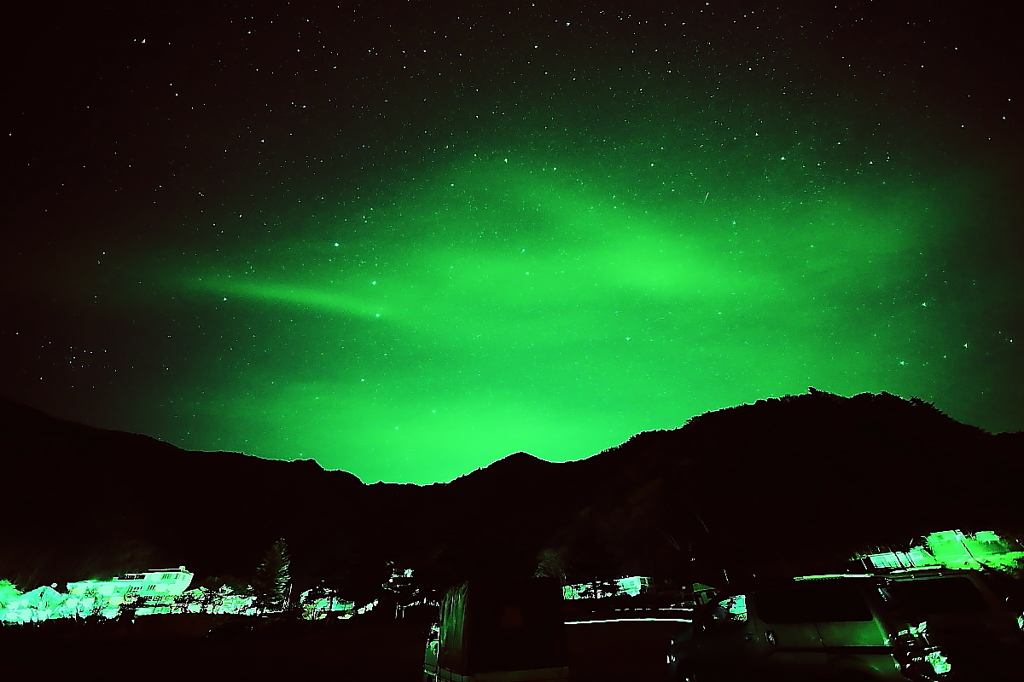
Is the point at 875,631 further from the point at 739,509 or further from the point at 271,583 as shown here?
the point at 271,583

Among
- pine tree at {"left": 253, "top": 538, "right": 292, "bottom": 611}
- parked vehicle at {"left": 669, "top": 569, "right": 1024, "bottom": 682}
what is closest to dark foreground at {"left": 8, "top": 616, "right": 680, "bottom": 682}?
parked vehicle at {"left": 669, "top": 569, "right": 1024, "bottom": 682}

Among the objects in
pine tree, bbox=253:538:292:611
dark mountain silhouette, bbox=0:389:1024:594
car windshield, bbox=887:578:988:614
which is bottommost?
pine tree, bbox=253:538:292:611

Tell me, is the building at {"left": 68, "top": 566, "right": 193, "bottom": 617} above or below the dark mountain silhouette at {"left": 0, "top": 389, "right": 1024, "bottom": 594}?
below

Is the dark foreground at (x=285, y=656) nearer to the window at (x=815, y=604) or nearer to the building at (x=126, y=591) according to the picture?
the window at (x=815, y=604)

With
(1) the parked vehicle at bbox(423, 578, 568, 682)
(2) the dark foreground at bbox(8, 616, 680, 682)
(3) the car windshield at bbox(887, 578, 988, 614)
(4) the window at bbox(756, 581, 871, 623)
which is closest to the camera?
(4) the window at bbox(756, 581, 871, 623)

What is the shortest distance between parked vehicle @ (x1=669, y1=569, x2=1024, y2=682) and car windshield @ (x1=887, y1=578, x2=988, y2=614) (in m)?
0.01

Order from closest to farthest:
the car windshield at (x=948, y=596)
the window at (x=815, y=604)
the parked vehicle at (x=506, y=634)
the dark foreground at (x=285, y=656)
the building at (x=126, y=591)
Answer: the window at (x=815, y=604) → the car windshield at (x=948, y=596) → the parked vehicle at (x=506, y=634) → the dark foreground at (x=285, y=656) → the building at (x=126, y=591)

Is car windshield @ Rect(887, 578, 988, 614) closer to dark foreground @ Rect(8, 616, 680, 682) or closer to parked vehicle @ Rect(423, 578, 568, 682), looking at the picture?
dark foreground @ Rect(8, 616, 680, 682)

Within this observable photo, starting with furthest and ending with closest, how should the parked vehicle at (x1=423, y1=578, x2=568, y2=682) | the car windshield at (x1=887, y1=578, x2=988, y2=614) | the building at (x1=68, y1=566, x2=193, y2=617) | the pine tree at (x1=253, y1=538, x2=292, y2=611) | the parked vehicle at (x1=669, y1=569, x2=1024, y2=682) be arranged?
the pine tree at (x1=253, y1=538, x2=292, y2=611) < the building at (x1=68, y1=566, x2=193, y2=617) < the parked vehicle at (x1=423, y1=578, x2=568, y2=682) < the car windshield at (x1=887, y1=578, x2=988, y2=614) < the parked vehicle at (x1=669, y1=569, x2=1024, y2=682)

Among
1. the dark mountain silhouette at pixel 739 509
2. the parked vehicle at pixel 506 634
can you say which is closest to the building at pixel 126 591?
the dark mountain silhouette at pixel 739 509

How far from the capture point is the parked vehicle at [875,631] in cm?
745

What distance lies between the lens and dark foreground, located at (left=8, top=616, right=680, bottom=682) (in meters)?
17.9

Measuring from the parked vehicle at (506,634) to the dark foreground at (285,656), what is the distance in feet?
13.2

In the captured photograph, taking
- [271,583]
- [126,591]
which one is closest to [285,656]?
[126,591]
